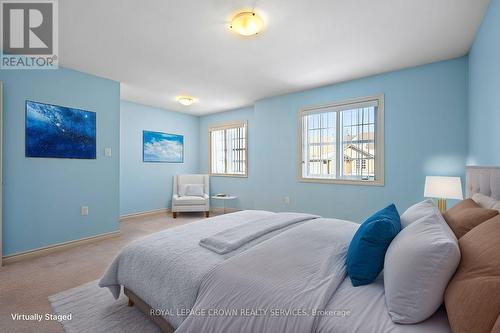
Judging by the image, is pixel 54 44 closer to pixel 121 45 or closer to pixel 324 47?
pixel 121 45

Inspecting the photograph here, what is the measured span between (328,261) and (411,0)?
88.4 inches

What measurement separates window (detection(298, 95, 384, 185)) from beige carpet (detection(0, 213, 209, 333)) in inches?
131

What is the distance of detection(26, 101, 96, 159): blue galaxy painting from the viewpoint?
3027 millimetres

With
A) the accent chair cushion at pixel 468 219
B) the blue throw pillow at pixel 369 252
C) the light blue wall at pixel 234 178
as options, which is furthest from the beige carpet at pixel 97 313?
the light blue wall at pixel 234 178

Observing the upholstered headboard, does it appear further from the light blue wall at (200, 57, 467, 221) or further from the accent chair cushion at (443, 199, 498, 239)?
the light blue wall at (200, 57, 467, 221)

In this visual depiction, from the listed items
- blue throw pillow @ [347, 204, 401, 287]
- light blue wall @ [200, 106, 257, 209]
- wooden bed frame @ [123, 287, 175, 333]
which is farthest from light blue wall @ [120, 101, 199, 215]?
blue throw pillow @ [347, 204, 401, 287]

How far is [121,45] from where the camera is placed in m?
2.72

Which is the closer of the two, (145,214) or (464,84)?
(464,84)

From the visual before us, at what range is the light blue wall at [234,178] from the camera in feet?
18.1

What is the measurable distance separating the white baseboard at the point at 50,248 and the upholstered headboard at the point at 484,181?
4.57m

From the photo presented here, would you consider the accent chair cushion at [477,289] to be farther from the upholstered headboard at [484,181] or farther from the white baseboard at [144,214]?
the white baseboard at [144,214]

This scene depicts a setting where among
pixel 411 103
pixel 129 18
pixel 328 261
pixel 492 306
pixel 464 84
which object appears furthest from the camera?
pixel 411 103

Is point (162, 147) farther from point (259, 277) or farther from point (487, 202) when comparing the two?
point (487, 202)

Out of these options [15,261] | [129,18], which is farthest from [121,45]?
[15,261]
